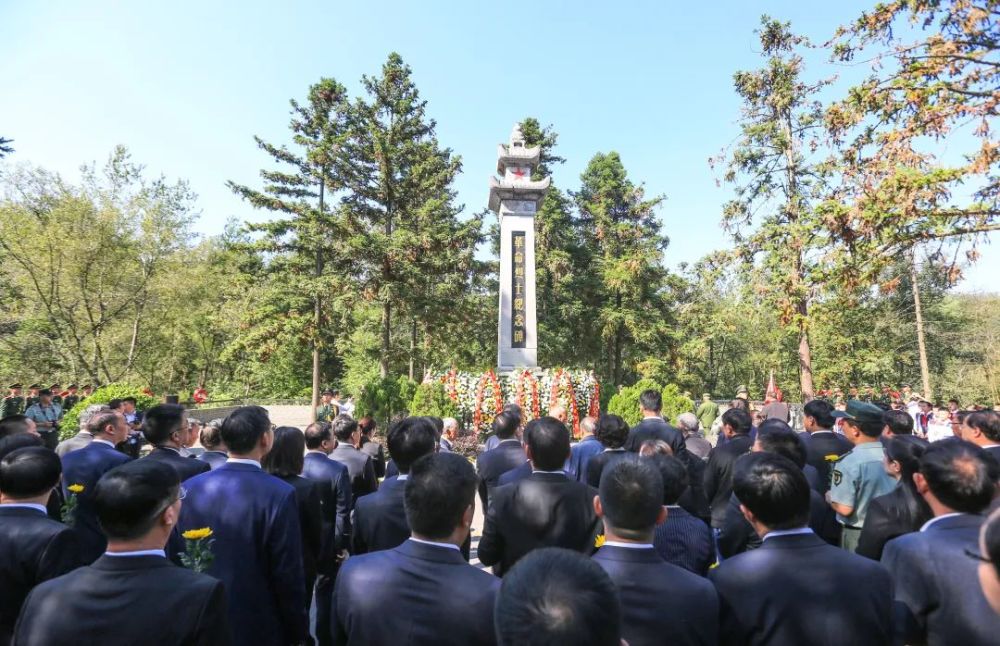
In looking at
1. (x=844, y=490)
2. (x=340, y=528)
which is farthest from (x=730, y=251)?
(x=340, y=528)

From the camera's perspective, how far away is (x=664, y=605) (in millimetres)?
1743

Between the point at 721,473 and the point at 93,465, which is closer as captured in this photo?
the point at 93,465

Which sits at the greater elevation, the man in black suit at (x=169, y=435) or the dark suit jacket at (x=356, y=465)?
the man in black suit at (x=169, y=435)

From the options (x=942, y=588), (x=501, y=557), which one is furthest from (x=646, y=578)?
(x=501, y=557)

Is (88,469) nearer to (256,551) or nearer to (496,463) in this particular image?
(256,551)

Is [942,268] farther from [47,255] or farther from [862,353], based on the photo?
[47,255]

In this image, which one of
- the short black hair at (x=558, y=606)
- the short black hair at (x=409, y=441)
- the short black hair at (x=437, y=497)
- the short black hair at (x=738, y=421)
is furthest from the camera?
the short black hair at (x=738, y=421)

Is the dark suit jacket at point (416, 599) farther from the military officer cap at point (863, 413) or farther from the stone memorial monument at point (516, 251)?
the stone memorial monument at point (516, 251)

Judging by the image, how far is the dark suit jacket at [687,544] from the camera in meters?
2.70

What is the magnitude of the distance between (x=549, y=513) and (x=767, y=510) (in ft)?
4.17

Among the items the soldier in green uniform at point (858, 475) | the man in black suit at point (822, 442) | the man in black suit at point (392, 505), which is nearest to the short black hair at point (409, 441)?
the man in black suit at point (392, 505)

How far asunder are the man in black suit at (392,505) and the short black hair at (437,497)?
112 cm

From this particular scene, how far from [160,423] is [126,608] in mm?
2962

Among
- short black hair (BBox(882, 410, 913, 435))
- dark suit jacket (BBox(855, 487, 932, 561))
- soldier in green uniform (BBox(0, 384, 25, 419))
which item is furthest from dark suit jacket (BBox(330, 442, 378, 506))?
soldier in green uniform (BBox(0, 384, 25, 419))
